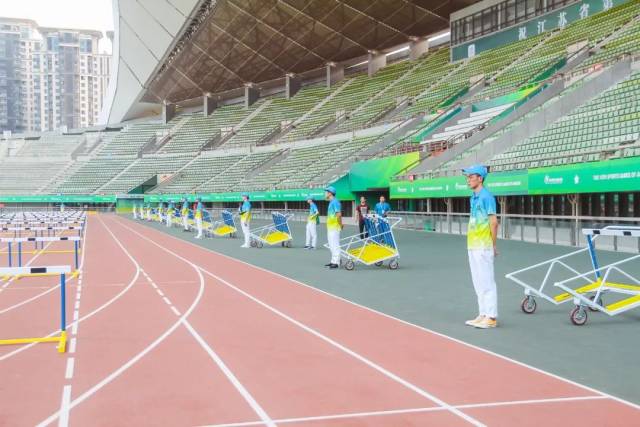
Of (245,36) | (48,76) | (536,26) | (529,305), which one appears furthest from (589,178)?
(48,76)

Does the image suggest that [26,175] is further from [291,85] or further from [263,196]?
[263,196]

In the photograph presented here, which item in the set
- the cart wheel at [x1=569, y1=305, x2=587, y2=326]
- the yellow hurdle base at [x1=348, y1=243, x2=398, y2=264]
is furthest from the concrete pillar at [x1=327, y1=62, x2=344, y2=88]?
the cart wheel at [x1=569, y1=305, x2=587, y2=326]

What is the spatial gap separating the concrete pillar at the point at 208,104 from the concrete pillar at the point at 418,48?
103ft

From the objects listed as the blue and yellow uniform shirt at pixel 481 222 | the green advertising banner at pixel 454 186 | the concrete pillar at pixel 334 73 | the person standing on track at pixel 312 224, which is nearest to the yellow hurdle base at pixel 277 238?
the person standing on track at pixel 312 224

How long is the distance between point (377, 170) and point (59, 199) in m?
51.0

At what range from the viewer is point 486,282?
796 cm

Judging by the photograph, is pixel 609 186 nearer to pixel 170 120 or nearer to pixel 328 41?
pixel 328 41

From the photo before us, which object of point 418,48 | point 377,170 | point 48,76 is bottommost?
point 377,170

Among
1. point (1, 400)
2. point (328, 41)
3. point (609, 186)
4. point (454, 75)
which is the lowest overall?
point (1, 400)

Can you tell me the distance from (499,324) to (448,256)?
9.60 meters

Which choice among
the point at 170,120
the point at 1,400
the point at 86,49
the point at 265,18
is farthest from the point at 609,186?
the point at 86,49

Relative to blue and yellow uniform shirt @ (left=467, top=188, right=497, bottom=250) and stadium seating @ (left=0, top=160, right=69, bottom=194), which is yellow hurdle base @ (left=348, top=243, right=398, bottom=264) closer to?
blue and yellow uniform shirt @ (left=467, top=188, right=497, bottom=250)

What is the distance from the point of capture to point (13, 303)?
10.4 meters

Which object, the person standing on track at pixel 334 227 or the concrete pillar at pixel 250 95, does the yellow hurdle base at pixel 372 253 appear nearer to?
the person standing on track at pixel 334 227
